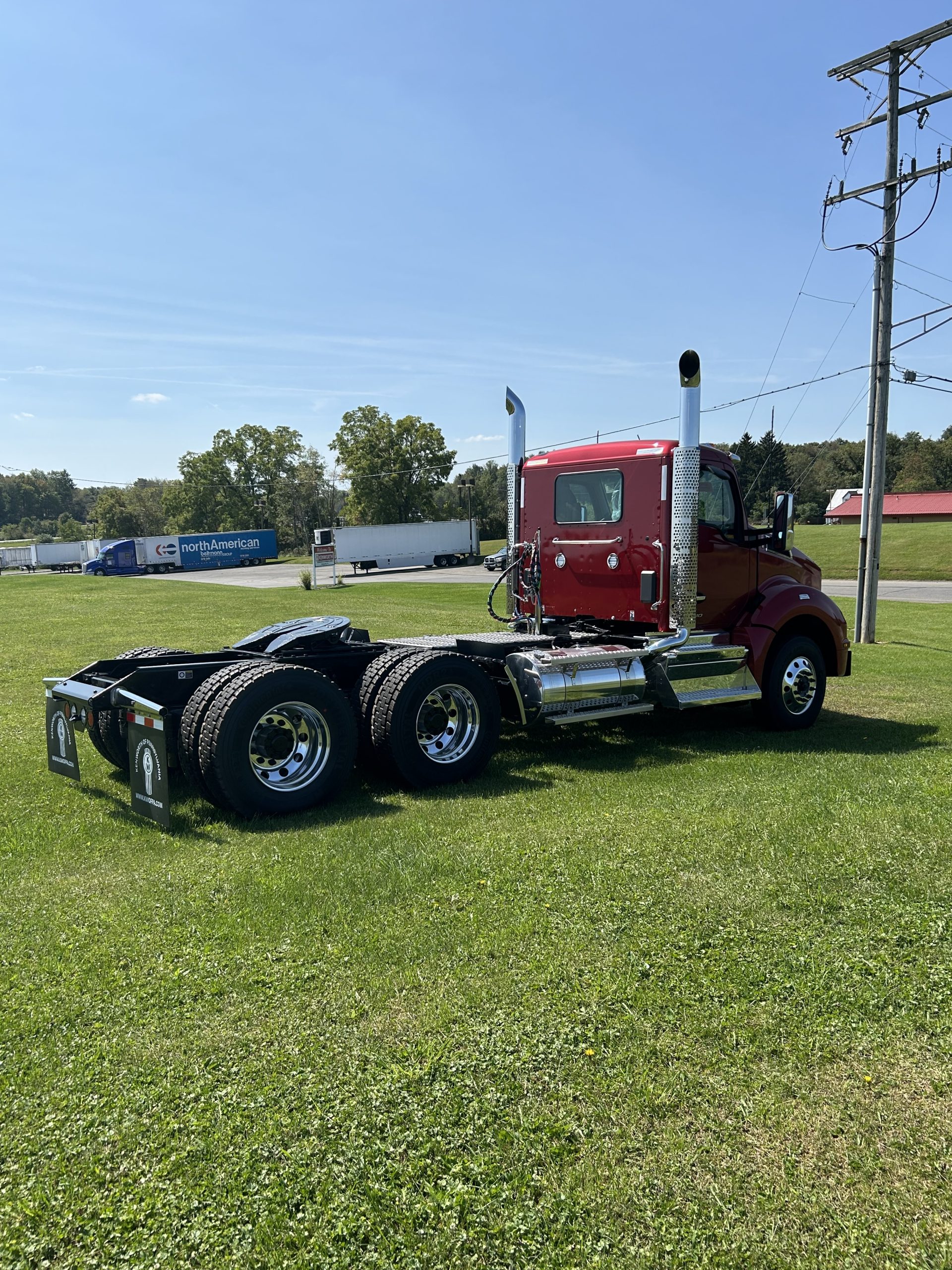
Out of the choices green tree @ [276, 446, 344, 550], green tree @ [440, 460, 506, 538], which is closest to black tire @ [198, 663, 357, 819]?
green tree @ [440, 460, 506, 538]

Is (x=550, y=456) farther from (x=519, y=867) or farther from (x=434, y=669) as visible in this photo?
(x=519, y=867)

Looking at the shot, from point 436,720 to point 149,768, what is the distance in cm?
222

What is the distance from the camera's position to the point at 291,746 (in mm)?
6375

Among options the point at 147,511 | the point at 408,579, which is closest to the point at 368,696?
the point at 408,579

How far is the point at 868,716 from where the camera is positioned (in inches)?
384

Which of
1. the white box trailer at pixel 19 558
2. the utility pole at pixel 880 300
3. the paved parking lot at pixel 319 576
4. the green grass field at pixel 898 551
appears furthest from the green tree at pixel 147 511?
the utility pole at pixel 880 300

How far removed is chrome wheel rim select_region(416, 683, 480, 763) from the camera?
23.2 ft

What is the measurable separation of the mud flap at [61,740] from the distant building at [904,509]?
7760cm

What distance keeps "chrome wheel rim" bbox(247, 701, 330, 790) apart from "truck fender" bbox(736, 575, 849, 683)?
14.1 feet

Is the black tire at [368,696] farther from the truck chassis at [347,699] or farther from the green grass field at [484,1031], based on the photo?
the green grass field at [484,1031]

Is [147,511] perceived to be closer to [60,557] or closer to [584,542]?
[60,557]

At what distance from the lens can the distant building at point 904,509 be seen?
252 ft

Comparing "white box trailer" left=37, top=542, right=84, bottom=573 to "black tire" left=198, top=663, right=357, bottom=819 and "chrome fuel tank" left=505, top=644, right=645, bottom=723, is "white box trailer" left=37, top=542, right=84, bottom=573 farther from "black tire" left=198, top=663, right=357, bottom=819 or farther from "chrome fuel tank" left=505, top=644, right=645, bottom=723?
"black tire" left=198, top=663, right=357, bottom=819

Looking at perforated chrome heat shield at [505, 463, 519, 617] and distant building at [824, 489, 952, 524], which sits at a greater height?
distant building at [824, 489, 952, 524]
